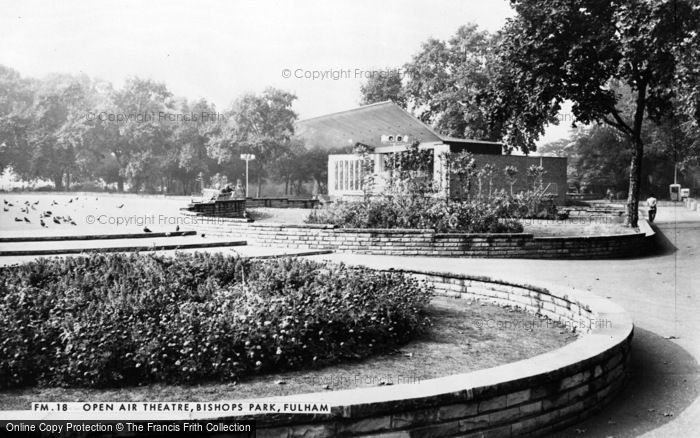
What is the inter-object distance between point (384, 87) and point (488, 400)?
54800mm

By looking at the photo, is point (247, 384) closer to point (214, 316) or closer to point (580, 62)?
point (214, 316)

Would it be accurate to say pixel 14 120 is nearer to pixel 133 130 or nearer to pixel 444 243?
pixel 133 130

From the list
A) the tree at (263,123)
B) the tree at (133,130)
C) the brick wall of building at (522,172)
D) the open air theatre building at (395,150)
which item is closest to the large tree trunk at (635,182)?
the open air theatre building at (395,150)

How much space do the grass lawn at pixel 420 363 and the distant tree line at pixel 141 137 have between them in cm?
4416

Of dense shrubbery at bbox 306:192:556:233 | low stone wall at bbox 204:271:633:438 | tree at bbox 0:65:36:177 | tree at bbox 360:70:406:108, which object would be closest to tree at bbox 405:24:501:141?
tree at bbox 360:70:406:108

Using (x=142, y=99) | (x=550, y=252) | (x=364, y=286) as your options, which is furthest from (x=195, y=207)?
(x=142, y=99)

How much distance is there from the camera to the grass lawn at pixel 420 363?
4.06 m

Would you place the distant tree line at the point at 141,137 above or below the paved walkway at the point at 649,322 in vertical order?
above

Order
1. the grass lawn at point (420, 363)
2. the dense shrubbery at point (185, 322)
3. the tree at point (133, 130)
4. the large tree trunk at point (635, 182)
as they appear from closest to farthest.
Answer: the grass lawn at point (420, 363) < the dense shrubbery at point (185, 322) < the large tree trunk at point (635, 182) < the tree at point (133, 130)

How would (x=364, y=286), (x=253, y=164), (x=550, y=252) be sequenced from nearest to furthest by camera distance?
(x=364, y=286) < (x=550, y=252) < (x=253, y=164)

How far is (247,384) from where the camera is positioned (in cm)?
432

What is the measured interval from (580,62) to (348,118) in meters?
31.7

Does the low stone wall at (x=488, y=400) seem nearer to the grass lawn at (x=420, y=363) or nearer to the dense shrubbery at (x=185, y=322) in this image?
the grass lawn at (x=420, y=363)
